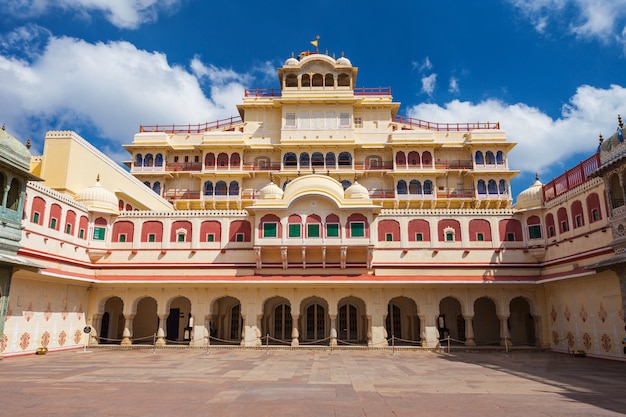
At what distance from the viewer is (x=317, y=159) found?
4200 centimetres

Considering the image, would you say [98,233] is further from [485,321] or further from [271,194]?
[485,321]

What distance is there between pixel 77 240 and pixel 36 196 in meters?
4.83

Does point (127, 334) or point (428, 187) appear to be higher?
point (428, 187)

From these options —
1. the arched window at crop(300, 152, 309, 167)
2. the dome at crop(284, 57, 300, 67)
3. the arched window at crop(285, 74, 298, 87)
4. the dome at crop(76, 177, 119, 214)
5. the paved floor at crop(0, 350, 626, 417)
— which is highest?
the dome at crop(284, 57, 300, 67)

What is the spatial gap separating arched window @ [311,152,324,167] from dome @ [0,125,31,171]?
24.6m

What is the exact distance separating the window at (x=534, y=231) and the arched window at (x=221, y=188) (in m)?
25.9

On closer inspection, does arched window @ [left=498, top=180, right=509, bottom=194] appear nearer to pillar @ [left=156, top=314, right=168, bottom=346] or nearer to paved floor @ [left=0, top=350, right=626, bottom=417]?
paved floor @ [left=0, top=350, right=626, bottom=417]

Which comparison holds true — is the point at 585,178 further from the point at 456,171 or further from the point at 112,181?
the point at 112,181

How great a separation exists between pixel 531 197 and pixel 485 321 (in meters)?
8.93

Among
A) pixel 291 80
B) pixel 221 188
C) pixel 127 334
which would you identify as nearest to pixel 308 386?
pixel 127 334

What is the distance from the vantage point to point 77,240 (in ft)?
90.3

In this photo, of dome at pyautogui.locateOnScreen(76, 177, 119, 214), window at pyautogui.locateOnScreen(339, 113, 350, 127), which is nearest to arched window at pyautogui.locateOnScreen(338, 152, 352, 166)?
window at pyautogui.locateOnScreen(339, 113, 350, 127)

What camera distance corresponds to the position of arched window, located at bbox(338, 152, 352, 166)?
1655 inches

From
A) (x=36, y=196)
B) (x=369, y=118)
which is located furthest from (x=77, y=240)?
(x=369, y=118)
